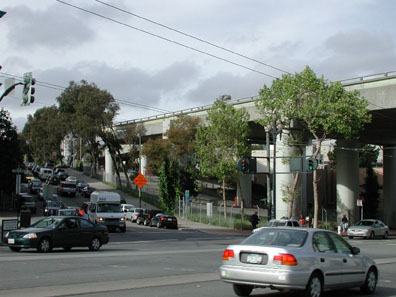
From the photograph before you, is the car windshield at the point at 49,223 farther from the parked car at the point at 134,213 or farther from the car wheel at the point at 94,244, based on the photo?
the parked car at the point at 134,213

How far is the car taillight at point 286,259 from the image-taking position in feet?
31.8

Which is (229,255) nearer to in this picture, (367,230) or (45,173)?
(367,230)

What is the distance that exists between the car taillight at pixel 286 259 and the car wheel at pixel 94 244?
551 inches

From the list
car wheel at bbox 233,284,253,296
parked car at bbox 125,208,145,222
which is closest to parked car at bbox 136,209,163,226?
parked car at bbox 125,208,145,222

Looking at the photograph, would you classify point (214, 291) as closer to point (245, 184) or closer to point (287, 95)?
point (287, 95)

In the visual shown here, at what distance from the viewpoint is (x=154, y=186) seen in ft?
278

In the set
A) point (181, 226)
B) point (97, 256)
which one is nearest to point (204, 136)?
point (181, 226)

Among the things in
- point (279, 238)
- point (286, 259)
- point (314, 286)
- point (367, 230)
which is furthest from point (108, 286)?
point (367, 230)

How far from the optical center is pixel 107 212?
128ft

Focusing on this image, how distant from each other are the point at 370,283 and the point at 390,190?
5378 cm

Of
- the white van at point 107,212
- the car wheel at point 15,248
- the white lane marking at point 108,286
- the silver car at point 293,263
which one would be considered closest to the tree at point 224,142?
the white van at point 107,212

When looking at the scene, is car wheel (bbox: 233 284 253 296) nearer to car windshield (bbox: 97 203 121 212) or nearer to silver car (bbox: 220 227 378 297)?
silver car (bbox: 220 227 378 297)

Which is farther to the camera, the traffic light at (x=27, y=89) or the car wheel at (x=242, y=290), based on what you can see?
the traffic light at (x=27, y=89)

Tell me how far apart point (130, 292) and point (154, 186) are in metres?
73.6
